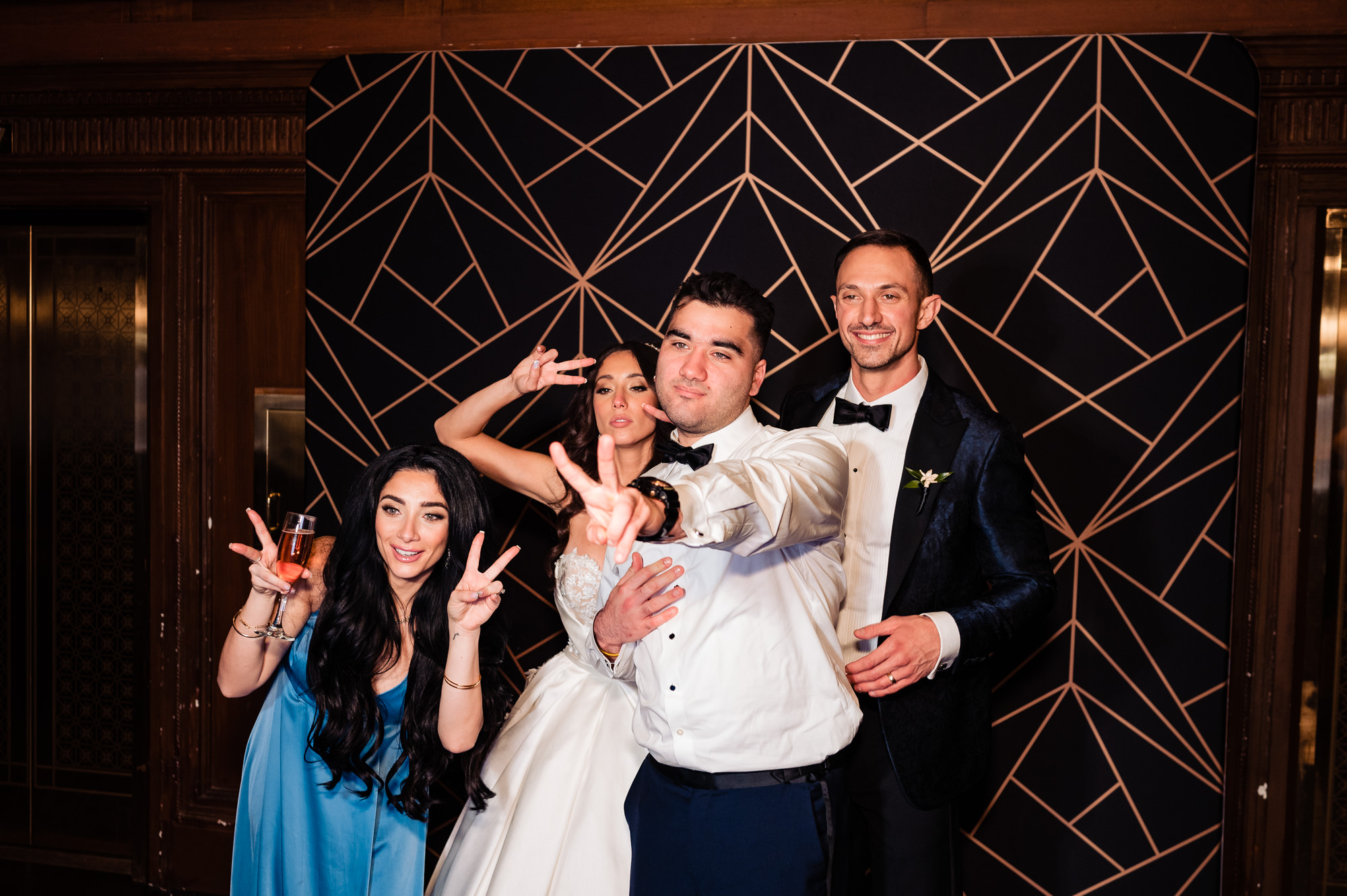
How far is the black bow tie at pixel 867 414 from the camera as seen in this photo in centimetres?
225

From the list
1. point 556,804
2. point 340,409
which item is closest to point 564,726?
point 556,804

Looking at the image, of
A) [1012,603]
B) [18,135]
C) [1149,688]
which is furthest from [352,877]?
[18,135]

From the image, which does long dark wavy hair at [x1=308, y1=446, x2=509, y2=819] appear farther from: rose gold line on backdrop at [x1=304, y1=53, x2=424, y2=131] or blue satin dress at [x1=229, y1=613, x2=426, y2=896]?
rose gold line on backdrop at [x1=304, y1=53, x2=424, y2=131]

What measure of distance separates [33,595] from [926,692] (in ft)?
11.6

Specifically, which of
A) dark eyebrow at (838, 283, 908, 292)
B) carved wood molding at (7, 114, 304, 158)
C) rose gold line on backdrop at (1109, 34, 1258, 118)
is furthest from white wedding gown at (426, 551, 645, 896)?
rose gold line on backdrop at (1109, 34, 1258, 118)

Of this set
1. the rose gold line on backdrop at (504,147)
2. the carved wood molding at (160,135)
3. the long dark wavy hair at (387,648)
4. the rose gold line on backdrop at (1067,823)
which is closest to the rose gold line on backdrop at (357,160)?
the rose gold line on backdrop at (504,147)

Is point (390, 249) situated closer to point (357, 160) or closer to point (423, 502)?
point (357, 160)

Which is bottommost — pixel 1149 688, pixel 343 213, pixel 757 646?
pixel 1149 688

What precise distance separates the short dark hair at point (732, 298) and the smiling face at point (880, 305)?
1.18 ft

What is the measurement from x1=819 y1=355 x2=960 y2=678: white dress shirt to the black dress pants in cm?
24

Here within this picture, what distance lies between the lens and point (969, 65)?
2.91m

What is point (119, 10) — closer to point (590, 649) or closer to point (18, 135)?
point (18, 135)

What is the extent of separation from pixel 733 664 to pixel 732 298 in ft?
2.43

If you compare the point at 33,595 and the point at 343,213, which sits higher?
the point at 343,213
